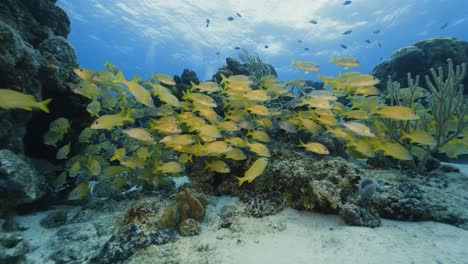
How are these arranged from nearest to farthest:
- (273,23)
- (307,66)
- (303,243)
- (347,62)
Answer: (303,243), (347,62), (307,66), (273,23)

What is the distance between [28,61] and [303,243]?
555 cm

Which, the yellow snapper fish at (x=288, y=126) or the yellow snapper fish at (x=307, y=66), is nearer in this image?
the yellow snapper fish at (x=288, y=126)

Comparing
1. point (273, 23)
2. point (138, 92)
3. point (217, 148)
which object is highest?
point (273, 23)

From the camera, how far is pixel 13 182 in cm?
394

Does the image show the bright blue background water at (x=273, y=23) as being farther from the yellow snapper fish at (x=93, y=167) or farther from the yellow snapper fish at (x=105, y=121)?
the yellow snapper fish at (x=93, y=167)

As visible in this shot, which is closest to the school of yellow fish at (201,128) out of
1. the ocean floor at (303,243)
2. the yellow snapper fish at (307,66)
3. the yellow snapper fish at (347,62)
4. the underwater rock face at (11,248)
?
the yellow snapper fish at (347,62)

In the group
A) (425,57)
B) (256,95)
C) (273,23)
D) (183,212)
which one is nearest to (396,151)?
(256,95)

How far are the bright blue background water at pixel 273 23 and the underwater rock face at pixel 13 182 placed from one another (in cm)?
2235

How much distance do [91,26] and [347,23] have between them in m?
43.4

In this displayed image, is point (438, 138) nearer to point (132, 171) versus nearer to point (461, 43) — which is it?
point (132, 171)

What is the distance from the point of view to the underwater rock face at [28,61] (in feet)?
14.0

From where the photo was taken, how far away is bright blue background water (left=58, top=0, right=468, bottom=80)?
87.8ft

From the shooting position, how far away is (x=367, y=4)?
25938mm

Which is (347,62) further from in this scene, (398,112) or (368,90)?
(398,112)
